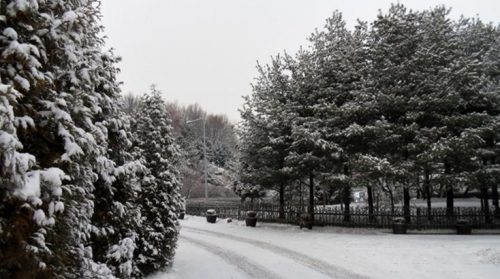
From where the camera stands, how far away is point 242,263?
11977 mm

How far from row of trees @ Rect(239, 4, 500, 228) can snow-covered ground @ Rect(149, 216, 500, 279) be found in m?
3.28

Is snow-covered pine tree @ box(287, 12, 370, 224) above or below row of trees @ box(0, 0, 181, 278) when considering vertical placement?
above

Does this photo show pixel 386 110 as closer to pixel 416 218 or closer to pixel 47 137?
pixel 416 218

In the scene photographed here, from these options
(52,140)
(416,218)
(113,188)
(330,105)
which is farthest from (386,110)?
(52,140)

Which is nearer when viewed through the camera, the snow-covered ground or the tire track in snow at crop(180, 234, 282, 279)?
the tire track in snow at crop(180, 234, 282, 279)

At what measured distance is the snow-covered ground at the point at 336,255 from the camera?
10656 mm

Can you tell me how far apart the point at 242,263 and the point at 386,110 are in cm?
1249

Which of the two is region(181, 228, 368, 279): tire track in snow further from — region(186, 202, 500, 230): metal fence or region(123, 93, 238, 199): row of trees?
region(123, 93, 238, 199): row of trees

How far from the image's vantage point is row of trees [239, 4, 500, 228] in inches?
737

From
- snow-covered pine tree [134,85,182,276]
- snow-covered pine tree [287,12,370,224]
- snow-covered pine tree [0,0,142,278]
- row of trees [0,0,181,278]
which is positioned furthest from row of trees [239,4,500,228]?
snow-covered pine tree [0,0,142,278]

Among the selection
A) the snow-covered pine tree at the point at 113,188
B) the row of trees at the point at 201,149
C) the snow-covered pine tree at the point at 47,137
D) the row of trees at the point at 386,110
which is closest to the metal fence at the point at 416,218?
the row of trees at the point at 386,110

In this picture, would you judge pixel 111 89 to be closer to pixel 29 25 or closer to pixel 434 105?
pixel 29 25

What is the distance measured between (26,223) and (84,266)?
6.44ft

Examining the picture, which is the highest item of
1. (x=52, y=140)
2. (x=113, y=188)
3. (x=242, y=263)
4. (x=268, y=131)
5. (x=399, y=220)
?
(x=268, y=131)
